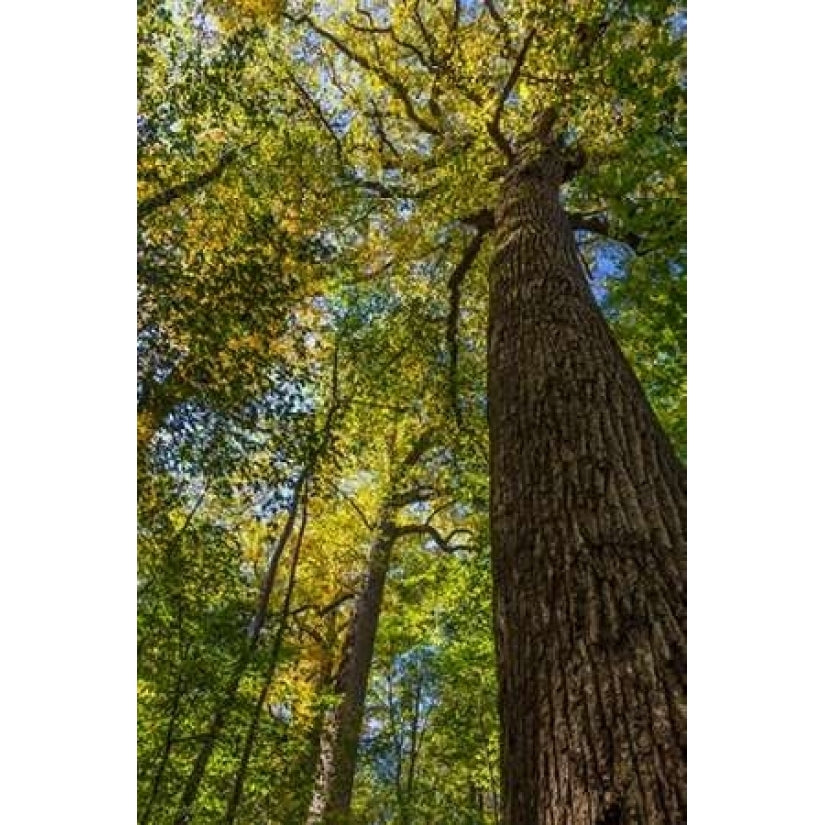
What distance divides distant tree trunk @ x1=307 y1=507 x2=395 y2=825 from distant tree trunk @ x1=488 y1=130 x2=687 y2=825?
282 cm

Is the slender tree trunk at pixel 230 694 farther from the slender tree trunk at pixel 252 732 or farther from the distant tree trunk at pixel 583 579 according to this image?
the distant tree trunk at pixel 583 579

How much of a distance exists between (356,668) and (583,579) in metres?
3.76

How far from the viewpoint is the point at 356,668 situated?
5.10m

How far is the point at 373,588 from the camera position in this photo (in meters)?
5.10

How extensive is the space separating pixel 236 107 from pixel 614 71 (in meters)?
2.29

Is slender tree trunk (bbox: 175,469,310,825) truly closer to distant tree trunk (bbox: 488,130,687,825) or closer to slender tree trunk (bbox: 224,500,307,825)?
slender tree trunk (bbox: 224,500,307,825)

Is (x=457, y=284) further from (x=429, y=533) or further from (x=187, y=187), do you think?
(x=187, y=187)

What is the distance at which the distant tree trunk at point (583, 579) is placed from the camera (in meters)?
1.30

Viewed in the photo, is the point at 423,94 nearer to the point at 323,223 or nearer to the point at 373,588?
the point at 323,223

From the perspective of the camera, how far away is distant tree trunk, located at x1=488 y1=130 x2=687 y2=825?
1.30 m

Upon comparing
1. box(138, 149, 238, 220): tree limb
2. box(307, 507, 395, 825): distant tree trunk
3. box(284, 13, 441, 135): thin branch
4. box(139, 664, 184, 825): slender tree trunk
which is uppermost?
box(284, 13, 441, 135): thin branch

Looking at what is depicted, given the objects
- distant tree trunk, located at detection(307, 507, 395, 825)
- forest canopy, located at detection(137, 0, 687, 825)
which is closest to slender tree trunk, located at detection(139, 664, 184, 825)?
forest canopy, located at detection(137, 0, 687, 825)
